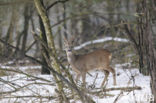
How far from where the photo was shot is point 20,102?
17.0 feet

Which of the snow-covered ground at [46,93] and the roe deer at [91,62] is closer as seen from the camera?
the snow-covered ground at [46,93]

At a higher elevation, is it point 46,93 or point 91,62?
point 91,62

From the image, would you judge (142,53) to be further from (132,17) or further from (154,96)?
(154,96)

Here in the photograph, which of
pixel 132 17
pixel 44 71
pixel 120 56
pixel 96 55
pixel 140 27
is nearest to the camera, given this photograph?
pixel 132 17

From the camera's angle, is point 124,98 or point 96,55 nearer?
point 124,98

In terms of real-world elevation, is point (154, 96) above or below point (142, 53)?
below

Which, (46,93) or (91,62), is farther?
(91,62)

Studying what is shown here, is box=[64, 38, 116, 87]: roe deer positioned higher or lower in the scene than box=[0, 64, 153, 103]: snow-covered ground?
higher

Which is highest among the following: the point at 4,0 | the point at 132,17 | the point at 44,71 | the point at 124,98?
the point at 4,0

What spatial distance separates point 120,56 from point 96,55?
2855mm

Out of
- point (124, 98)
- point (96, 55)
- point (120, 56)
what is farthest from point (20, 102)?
point (120, 56)

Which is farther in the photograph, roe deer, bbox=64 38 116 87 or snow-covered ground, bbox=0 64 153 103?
→ roe deer, bbox=64 38 116 87

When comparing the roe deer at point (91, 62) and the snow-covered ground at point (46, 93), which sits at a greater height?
the roe deer at point (91, 62)

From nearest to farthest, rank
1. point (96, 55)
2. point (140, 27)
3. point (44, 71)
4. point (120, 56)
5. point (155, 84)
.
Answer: point (155, 84)
point (140, 27)
point (96, 55)
point (44, 71)
point (120, 56)
